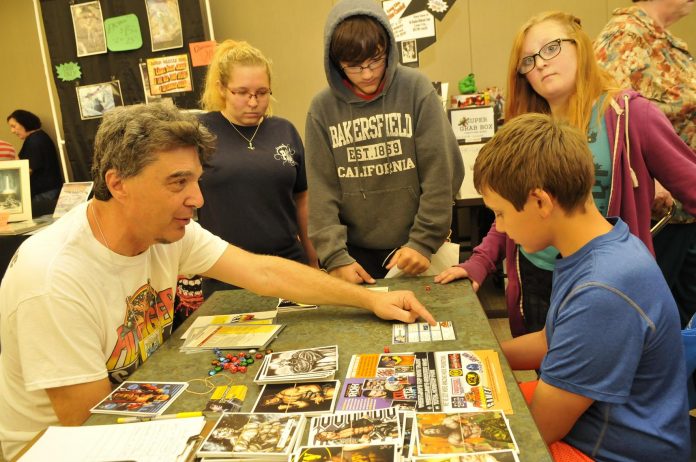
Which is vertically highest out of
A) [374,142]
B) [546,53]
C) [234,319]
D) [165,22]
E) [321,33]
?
[165,22]

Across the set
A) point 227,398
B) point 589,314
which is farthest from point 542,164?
point 227,398

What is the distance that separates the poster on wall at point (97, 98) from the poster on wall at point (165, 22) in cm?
53

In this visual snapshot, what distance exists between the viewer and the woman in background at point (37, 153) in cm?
496

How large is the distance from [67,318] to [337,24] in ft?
3.79

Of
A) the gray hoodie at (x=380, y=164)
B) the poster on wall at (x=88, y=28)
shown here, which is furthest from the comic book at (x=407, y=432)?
the poster on wall at (x=88, y=28)

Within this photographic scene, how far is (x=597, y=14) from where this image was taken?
162 inches

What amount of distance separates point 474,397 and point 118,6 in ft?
14.0

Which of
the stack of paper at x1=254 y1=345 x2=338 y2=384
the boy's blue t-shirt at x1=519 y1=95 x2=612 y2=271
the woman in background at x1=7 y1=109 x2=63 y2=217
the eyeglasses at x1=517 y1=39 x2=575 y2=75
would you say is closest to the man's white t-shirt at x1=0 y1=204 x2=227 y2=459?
the stack of paper at x1=254 y1=345 x2=338 y2=384

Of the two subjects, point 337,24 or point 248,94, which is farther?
point 248,94

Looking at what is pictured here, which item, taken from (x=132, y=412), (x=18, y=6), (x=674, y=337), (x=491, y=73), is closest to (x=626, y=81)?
(x=674, y=337)

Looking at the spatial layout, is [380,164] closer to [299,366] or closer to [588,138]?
[588,138]

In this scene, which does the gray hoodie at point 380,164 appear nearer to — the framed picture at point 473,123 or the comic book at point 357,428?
the comic book at point 357,428

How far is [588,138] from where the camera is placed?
59.1 inches

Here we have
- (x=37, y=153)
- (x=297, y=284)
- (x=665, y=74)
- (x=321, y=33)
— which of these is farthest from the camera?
(x=37, y=153)
